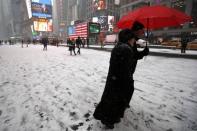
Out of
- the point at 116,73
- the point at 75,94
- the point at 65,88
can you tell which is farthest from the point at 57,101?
the point at 116,73

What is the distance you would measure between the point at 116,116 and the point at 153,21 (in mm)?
3276

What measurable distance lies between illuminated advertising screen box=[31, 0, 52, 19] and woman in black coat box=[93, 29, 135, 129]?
4199 inches

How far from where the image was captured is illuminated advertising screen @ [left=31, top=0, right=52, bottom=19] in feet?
331

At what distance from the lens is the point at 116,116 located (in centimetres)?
344

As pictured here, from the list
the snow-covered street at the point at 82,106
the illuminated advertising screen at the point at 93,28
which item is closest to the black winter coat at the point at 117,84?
the snow-covered street at the point at 82,106

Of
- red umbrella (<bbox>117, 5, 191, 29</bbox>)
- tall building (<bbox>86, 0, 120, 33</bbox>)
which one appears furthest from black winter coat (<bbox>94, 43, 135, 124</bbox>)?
tall building (<bbox>86, 0, 120, 33</bbox>)

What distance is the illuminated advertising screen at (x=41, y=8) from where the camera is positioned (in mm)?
101000

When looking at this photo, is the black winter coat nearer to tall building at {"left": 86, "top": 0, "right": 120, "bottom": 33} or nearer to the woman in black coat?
the woman in black coat

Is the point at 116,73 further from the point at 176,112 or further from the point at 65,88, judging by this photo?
the point at 65,88

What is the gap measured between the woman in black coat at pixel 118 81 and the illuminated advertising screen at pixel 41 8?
107 meters

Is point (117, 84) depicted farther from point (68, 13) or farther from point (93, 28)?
point (68, 13)

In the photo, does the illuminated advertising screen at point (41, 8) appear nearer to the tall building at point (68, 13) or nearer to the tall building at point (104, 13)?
the tall building at point (104, 13)

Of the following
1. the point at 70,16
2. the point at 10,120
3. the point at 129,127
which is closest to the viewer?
the point at 129,127

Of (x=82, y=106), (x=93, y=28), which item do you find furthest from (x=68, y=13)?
(x=82, y=106)
